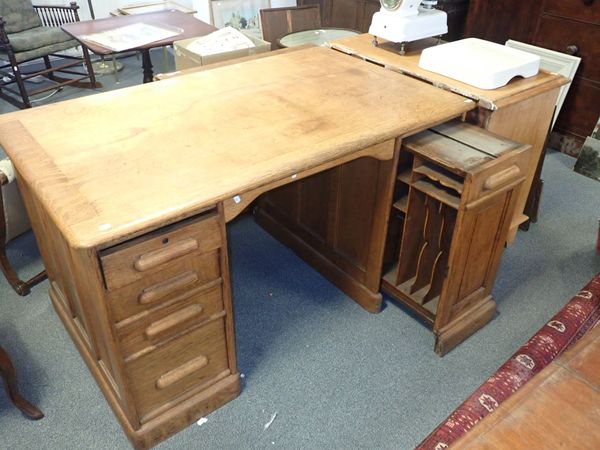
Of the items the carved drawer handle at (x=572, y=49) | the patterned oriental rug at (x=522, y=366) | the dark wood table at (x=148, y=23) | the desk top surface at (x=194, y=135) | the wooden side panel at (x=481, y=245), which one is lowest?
the patterned oriental rug at (x=522, y=366)

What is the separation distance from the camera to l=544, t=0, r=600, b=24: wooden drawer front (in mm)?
2858

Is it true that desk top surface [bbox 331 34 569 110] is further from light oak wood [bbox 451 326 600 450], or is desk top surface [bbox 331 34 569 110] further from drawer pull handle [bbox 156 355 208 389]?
drawer pull handle [bbox 156 355 208 389]

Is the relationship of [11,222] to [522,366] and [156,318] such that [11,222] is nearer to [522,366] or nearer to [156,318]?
[156,318]

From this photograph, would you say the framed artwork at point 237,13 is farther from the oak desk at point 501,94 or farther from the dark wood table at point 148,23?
the oak desk at point 501,94

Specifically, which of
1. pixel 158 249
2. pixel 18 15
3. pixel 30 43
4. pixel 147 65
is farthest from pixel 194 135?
pixel 18 15

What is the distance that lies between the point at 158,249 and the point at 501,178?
1.05 meters

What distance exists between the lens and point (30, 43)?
3.78 meters

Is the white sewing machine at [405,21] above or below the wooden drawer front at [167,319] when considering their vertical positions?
above

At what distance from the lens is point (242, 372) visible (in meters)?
1.84

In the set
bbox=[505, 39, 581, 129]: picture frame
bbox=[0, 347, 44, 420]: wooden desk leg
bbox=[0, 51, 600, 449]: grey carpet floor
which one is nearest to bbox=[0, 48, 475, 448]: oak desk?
bbox=[0, 51, 600, 449]: grey carpet floor

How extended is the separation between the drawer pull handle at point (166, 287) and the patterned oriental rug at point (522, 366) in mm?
723

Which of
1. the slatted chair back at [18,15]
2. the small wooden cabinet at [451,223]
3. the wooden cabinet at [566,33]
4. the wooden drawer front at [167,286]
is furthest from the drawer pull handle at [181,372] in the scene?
the slatted chair back at [18,15]

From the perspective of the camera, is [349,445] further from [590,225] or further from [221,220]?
[590,225]

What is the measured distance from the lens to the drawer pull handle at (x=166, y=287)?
1290mm
